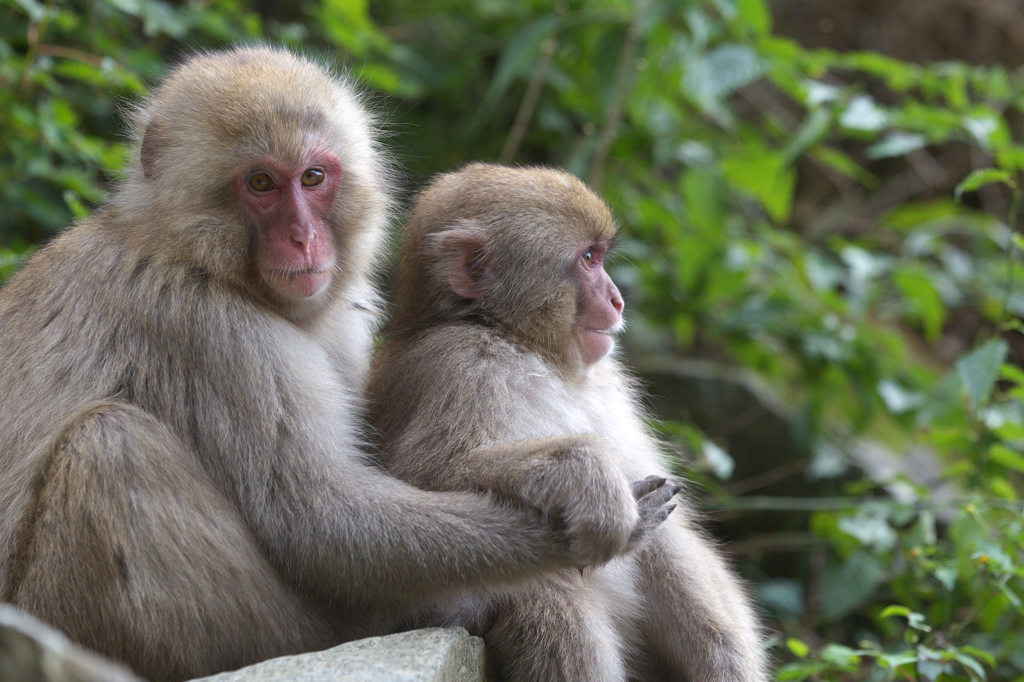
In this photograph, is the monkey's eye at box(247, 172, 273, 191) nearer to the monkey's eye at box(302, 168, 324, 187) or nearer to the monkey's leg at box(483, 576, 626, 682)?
the monkey's eye at box(302, 168, 324, 187)

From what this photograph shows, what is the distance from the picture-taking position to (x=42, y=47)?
5.26 m

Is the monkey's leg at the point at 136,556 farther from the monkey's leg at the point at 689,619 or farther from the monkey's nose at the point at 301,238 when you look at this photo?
the monkey's leg at the point at 689,619

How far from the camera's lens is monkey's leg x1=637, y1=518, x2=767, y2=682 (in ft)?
12.3

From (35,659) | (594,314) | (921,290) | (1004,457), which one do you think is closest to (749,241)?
(921,290)

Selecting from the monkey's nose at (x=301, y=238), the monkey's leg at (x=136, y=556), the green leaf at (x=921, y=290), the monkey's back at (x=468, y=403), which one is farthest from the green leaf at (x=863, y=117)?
the monkey's leg at (x=136, y=556)

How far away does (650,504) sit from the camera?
11.4 ft

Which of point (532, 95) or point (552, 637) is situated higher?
point (532, 95)

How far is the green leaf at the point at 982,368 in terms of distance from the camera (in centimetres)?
475

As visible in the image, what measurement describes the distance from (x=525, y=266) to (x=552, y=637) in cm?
130

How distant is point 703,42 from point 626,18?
48cm

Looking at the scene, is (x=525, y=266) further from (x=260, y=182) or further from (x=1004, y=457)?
(x=1004, y=457)

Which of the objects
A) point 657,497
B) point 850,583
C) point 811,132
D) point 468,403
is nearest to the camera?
point 657,497

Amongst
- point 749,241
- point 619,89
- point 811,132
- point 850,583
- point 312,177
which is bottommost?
point 850,583

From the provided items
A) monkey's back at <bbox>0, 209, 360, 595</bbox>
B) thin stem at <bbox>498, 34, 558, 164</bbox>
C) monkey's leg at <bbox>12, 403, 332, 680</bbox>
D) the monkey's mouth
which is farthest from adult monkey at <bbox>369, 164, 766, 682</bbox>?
thin stem at <bbox>498, 34, 558, 164</bbox>
